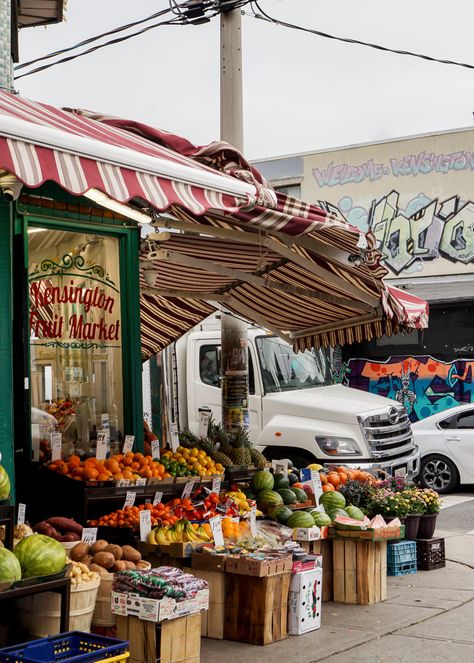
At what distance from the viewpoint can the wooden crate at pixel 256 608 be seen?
6.72m

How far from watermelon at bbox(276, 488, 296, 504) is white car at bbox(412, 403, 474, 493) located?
7.93 metres

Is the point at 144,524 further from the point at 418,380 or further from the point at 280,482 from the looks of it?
the point at 418,380

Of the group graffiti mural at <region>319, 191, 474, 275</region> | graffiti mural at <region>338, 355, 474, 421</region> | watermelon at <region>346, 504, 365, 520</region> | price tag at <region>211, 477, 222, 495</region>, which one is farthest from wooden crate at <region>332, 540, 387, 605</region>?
graffiti mural at <region>319, 191, 474, 275</region>

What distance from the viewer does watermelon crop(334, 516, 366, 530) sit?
26.5ft

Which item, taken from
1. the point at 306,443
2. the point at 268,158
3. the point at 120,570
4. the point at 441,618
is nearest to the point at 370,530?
the point at 441,618

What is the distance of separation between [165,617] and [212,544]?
148cm

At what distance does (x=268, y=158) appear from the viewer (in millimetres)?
25094

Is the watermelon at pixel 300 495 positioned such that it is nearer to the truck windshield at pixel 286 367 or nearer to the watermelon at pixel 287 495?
the watermelon at pixel 287 495

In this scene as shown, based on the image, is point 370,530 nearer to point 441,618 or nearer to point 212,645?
point 441,618

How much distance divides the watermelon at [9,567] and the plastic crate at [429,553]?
5.50 meters

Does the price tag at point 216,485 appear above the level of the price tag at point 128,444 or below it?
below

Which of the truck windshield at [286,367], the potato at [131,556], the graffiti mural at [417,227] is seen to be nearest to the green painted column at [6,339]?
the potato at [131,556]

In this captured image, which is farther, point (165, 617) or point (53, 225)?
point (53, 225)

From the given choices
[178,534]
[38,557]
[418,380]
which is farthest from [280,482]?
[418,380]
